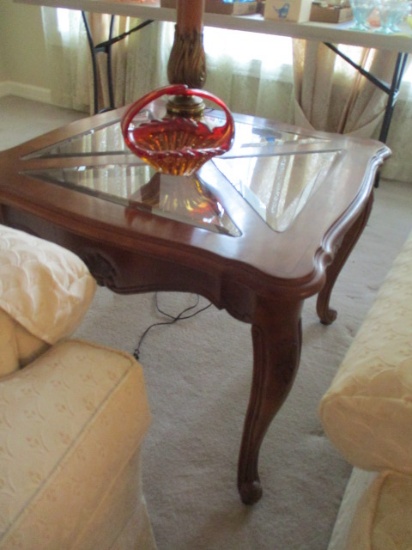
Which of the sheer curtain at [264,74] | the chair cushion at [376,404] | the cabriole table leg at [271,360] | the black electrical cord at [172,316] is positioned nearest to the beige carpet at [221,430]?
the black electrical cord at [172,316]

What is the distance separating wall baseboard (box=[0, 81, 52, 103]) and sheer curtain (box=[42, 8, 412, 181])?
0.95 ft

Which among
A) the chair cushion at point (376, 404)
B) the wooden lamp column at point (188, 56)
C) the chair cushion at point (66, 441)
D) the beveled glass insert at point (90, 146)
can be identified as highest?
the wooden lamp column at point (188, 56)

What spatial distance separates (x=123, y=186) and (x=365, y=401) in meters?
0.59

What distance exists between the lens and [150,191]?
0.90 m

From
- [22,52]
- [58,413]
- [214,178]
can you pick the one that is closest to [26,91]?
[22,52]

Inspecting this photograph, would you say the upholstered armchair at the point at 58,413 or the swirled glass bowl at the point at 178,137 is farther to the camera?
the swirled glass bowl at the point at 178,137

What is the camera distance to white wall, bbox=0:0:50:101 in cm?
303

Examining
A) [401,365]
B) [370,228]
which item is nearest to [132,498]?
[401,365]

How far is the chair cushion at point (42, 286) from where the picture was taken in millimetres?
578

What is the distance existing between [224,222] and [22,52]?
3.00 meters

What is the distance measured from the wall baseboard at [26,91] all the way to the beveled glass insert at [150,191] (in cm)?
256

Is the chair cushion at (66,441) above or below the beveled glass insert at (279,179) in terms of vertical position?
below

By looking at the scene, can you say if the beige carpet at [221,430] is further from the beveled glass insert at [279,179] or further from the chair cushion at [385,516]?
the beveled glass insert at [279,179]

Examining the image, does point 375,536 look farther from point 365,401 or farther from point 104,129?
point 104,129
